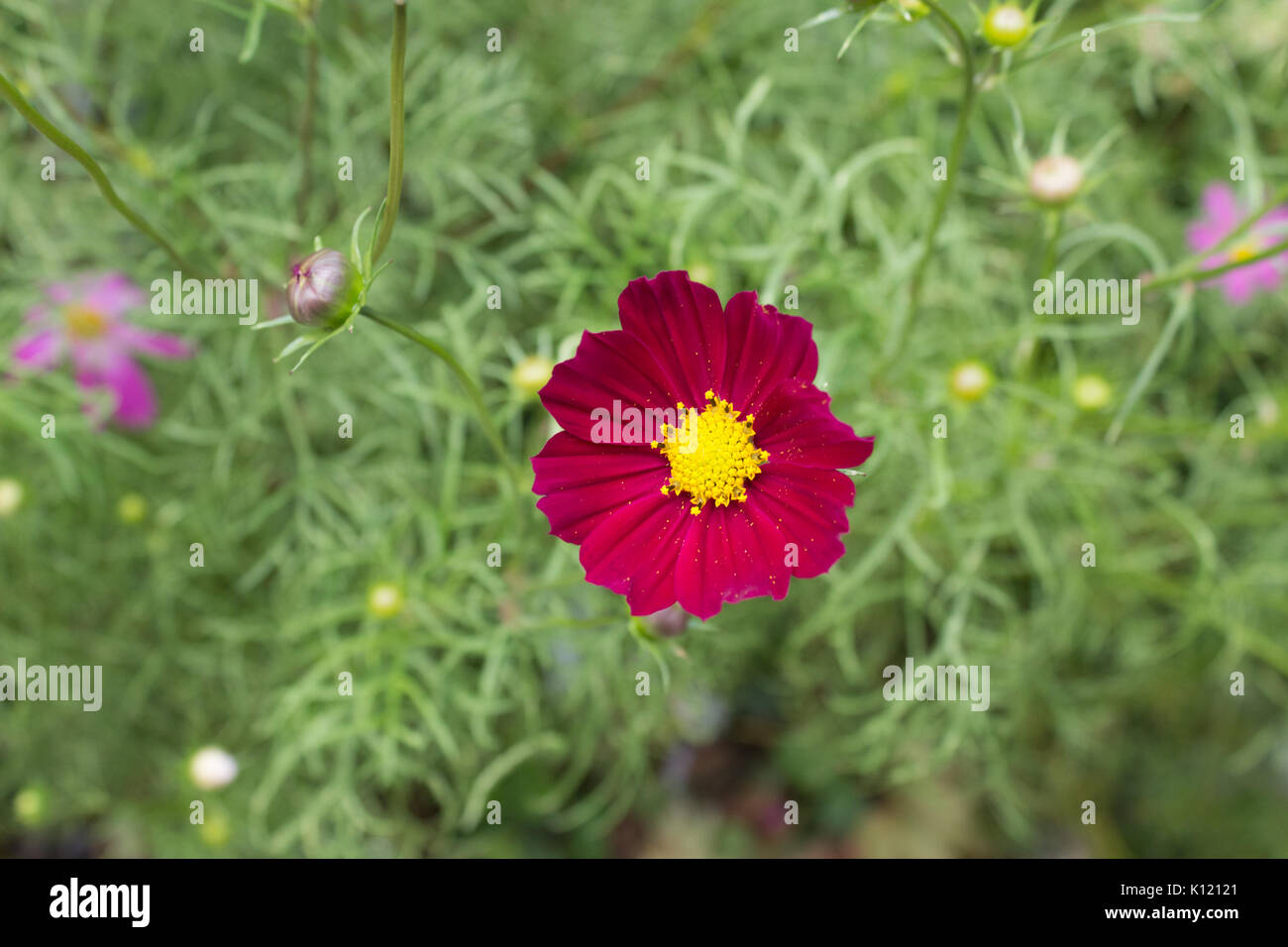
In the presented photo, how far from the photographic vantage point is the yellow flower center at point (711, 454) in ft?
2.53

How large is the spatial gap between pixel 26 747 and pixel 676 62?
55.6 inches

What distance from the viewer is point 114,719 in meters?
1.45

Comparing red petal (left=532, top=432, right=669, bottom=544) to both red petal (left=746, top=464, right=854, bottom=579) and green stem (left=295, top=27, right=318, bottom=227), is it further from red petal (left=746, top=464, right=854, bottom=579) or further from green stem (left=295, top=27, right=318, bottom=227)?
green stem (left=295, top=27, right=318, bottom=227)

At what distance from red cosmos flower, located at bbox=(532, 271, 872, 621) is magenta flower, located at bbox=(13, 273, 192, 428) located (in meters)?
0.80

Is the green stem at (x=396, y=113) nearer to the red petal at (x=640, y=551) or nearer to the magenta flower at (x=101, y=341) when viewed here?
the red petal at (x=640, y=551)

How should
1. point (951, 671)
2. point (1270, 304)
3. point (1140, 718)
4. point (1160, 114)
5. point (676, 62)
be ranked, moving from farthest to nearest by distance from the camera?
point (1140, 718)
point (1160, 114)
point (1270, 304)
point (676, 62)
point (951, 671)

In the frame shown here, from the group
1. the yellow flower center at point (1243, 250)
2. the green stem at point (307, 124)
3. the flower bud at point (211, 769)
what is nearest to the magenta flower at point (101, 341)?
the green stem at point (307, 124)

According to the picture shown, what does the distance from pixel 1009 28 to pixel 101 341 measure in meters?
1.16

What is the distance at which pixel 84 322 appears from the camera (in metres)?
1.25

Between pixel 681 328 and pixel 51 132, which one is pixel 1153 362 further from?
pixel 51 132

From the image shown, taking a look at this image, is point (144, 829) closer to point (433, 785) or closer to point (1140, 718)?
point (433, 785)

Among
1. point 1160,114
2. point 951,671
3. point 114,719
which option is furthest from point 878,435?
point 114,719

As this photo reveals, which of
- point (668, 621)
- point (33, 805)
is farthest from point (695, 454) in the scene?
point (33, 805)

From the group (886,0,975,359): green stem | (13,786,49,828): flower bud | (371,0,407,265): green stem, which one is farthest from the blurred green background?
(371,0,407,265): green stem
